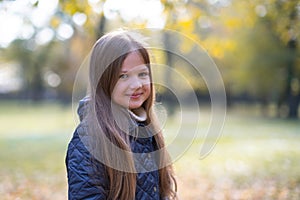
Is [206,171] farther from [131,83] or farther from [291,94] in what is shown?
[291,94]

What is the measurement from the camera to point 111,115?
1.73 m

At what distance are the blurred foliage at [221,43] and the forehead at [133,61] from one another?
0.51m

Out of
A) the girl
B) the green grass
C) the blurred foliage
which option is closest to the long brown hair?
the girl

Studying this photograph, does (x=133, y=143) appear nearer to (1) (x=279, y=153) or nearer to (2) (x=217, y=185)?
(2) (x=217, y=185)

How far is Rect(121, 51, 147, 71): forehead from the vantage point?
176cm

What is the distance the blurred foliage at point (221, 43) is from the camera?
756cm

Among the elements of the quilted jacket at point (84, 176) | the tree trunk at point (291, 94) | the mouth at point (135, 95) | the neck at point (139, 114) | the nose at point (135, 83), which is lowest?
the tree trunk at point (291, 94)

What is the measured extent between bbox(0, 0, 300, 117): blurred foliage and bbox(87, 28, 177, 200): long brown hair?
1.92ft

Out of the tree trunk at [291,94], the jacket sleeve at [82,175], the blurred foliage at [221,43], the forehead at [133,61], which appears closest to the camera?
the jacket sleeve at [82,175]

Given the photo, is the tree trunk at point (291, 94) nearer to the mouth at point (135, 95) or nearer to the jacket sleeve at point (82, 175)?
the mouth at point (135, 95)

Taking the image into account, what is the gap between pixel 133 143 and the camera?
179cm

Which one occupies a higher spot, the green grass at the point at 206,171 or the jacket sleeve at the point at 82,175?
the jacket sleeve at the point at 82,175

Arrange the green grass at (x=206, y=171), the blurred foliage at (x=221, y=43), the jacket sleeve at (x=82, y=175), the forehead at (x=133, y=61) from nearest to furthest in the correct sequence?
the jacket sleeve at (x=82, y=175), the forehead at (x=133, y=61), the green grass at (x=206, y=171), the blurred foliage at (x=221, y=43)

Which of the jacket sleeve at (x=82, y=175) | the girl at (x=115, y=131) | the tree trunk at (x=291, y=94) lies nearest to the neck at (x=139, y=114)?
the girl at (x=115, y=131)
